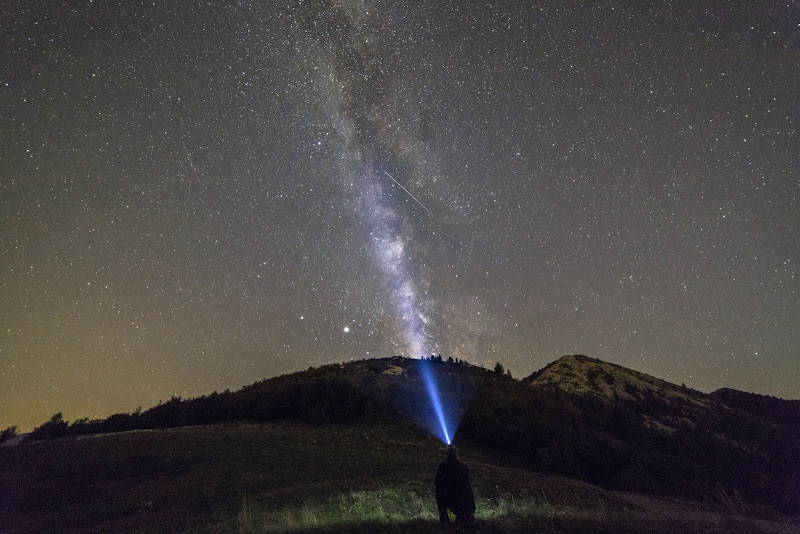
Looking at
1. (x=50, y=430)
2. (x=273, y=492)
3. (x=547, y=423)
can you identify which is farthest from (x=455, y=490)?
(x=50, y=430)

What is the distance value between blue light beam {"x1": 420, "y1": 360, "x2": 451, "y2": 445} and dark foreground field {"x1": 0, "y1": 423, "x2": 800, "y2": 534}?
16.0ft

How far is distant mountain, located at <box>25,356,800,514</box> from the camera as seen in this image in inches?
944

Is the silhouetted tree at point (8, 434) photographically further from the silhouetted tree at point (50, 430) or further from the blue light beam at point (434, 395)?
the blue light beam at point (434, 395)

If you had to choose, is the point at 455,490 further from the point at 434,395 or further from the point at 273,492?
the point at 434,395

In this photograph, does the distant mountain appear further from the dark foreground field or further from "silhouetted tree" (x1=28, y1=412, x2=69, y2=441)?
the dark foreground field

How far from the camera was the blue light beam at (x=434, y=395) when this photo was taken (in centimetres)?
2693

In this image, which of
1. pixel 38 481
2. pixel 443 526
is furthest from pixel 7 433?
pixel 443 526

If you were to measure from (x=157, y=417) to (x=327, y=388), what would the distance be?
9954 millimetres

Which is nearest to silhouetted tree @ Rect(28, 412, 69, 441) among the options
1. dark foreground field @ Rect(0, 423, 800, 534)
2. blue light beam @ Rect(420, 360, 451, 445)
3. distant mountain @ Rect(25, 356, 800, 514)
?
distant mountain @ Rect(25, 356, 800, 514)

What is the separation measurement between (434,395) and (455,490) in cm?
2378

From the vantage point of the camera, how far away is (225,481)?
14211 millimetres

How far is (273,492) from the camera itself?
12938 mm

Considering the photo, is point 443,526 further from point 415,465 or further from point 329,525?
point 415,465

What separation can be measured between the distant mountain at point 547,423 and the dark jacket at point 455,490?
15.0 m
